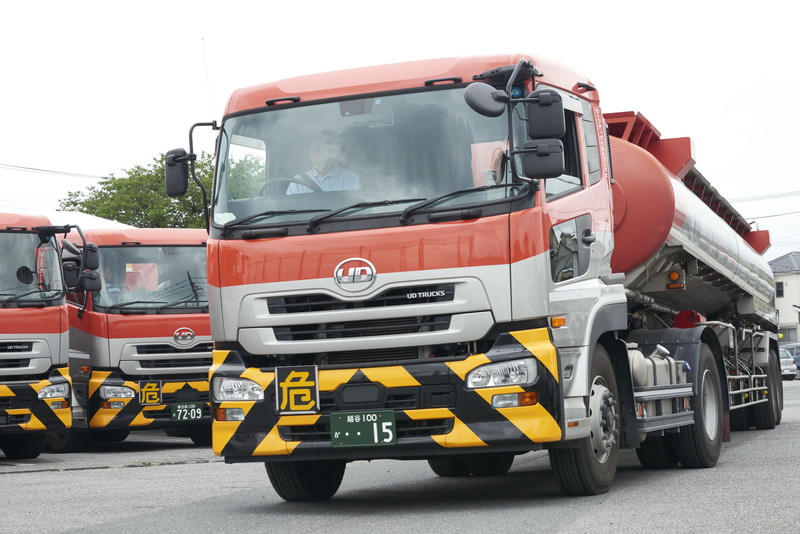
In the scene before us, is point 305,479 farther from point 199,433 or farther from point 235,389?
point 199,433

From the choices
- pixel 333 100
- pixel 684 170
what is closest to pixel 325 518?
pixel 333 100

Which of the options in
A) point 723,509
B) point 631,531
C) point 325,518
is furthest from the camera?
point 325,518

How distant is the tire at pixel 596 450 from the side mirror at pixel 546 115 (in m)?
1.80

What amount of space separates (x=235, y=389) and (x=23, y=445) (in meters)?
8.43

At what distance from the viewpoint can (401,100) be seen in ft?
26.3

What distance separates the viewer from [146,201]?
52188 mm

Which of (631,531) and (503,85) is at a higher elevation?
(503,85)

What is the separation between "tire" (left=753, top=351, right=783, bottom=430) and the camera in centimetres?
1596

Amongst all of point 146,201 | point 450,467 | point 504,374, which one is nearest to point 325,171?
point 504,374

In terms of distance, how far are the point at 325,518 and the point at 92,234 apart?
972cm

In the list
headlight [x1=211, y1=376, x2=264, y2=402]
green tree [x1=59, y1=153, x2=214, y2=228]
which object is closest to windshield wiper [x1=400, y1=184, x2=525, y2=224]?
Result: headlight [x1=211, y1=376, x2=264, y2=402]

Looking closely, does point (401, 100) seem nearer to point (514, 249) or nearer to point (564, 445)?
point (514, 249)

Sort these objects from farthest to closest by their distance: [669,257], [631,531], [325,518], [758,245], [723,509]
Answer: [758,245] < [669,257] < [325,518] < [723,509] < [631,531]

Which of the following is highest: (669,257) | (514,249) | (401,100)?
(401,100)
